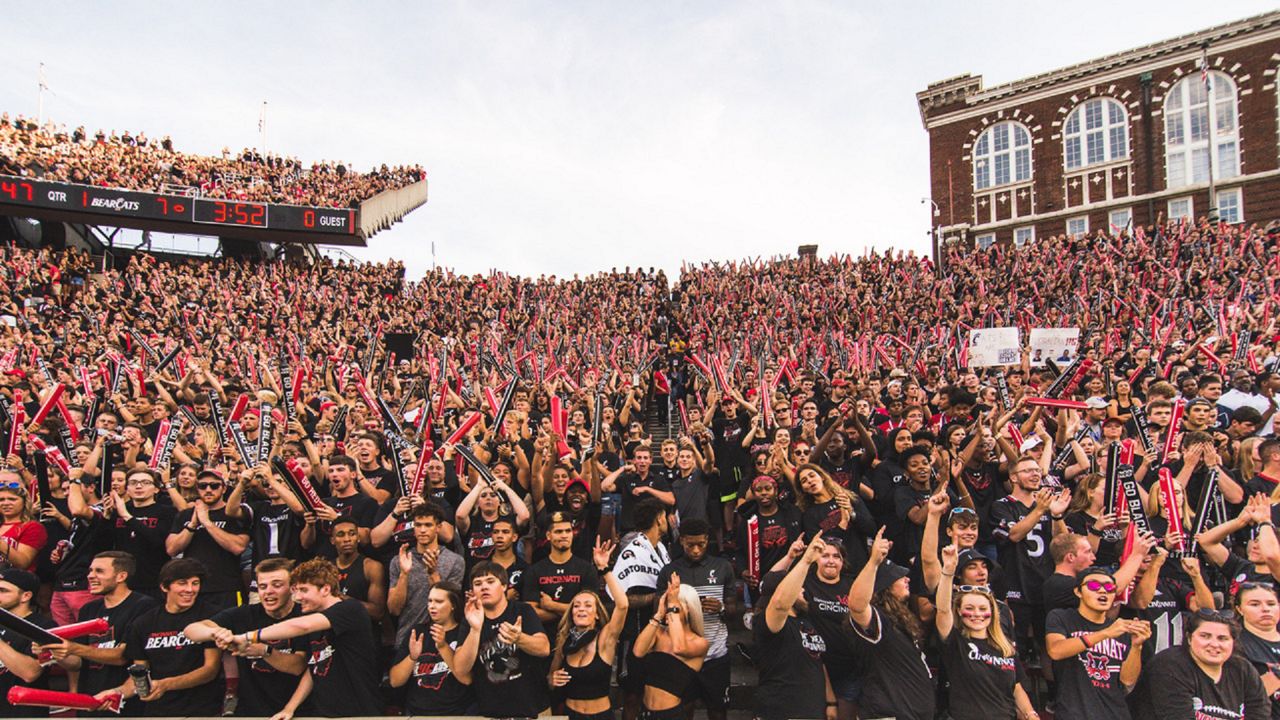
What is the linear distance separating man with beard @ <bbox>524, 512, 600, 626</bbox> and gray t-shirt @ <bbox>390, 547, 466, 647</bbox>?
0.55 metres

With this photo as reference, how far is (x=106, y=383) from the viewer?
12664mm

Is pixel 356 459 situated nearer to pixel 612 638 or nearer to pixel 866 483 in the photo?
pixel 612 638

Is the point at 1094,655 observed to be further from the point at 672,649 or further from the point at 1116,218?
the point at 1116,218

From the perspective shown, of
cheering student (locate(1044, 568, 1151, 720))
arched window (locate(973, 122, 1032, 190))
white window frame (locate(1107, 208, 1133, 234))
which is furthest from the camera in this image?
arched window (locate(973, 122, 1032, 190))

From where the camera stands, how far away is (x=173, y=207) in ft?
106

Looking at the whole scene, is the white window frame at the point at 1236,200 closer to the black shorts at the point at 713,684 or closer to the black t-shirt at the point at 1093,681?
the black t-shirt at the point at 1093,681

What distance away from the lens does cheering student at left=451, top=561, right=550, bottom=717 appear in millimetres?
4641

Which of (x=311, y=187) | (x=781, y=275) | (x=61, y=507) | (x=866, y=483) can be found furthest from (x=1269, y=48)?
(x=61, y=507)

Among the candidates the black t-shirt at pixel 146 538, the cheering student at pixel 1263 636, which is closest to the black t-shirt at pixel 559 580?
the black t-shirt at pixel 146 538

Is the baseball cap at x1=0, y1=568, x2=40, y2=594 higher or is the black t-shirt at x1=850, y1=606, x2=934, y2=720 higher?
the baseball cap at x1=0, y1=568, x2=40, y2=594

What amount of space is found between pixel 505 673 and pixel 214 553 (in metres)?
2.93

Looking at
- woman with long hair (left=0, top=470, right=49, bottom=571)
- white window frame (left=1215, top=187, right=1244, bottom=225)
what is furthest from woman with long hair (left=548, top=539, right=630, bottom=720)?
white window frame (left=1215, top=187, right=1244, bottom=225)

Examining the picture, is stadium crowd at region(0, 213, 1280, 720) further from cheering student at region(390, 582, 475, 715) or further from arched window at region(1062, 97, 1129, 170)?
arched window at region(1062, 97, 1129, 170)

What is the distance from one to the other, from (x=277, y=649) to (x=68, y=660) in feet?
4.62
